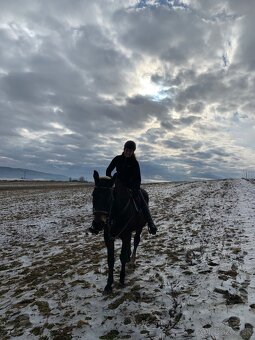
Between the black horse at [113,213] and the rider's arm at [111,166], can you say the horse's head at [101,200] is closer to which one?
the black horse at [113,213]

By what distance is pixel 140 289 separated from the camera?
7.87 meters

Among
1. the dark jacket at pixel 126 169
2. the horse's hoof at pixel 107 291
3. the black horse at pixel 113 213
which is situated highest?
the dark jacket at pixel 126 169

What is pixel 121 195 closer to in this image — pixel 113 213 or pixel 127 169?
pixel 113 213

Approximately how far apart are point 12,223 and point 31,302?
13660mm

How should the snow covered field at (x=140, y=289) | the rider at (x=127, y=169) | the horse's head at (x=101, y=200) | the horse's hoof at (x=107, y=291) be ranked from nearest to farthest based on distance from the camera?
the snow covered field at (x=140, y=289) → the horse's head at (x=101, y=200) → the horse's hoof at (x=107, y=291) → the rider at (x=127, y=169)

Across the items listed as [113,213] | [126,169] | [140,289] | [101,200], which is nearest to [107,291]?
[140,289]

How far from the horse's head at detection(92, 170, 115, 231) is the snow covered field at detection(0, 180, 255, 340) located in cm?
189

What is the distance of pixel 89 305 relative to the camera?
7.22 m

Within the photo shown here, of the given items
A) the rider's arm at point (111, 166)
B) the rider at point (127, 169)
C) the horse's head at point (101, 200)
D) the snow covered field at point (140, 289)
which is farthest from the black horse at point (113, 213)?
the snow covered field at point (140, 289)

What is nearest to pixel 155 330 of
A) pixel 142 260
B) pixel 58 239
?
pixel 142 260

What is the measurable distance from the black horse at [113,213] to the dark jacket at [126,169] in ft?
0.93

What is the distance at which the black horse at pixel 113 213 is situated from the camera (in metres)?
7.49

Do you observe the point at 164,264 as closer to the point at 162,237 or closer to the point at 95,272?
the point at 95,272

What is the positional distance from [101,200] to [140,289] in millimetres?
2508
